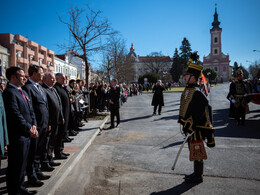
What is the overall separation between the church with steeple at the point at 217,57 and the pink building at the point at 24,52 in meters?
83.0

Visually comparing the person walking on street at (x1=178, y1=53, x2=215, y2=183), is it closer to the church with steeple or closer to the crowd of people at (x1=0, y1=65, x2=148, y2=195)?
the crowd of people at (x1=0, y1=65, x2=148, y2=195)

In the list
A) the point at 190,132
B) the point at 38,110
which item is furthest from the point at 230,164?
the point at 38,110

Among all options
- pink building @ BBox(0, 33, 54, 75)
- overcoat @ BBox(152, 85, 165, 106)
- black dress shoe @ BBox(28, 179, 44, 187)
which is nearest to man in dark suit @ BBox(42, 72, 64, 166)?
black dress shoe @ BBox(28, 179, 44, 187)

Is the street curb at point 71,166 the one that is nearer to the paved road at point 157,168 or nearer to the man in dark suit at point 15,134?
the paved road at point 157,168

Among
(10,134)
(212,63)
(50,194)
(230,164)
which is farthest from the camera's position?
(212,63)

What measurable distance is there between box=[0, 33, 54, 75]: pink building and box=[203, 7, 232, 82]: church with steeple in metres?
83.0

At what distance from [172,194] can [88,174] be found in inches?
69.3

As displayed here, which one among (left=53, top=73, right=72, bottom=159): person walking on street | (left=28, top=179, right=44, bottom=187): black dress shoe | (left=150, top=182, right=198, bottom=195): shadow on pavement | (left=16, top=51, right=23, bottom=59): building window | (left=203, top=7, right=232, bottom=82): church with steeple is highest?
(left=203, top=7, right=232, bottom=82): church with steeple

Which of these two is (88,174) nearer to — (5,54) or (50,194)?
(50,194)

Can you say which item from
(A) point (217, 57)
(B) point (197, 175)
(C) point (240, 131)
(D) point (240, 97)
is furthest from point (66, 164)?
(A) point (217, 57)

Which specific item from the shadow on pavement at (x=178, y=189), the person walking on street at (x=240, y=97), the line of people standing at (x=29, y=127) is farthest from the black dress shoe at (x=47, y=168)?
the person walking on street at (x=240, y=97)

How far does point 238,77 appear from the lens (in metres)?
8.66

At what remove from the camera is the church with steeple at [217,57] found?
103625mm

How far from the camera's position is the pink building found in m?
37.0
